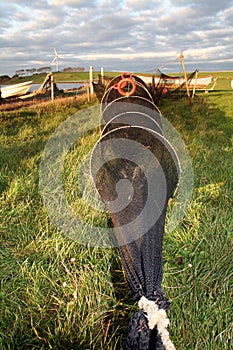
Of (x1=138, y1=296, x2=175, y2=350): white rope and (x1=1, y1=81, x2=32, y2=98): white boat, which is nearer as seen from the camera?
(x1=138, y1=296, x2=175, y2=350): white rope

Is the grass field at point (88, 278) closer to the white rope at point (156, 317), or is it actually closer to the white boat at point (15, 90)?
the white rope at point (156, 317)

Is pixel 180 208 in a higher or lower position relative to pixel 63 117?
lower

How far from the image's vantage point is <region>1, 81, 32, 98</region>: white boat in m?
11.1

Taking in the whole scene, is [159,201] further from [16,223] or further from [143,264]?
[16,223]

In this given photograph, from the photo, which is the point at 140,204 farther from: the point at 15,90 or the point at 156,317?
the point at 15,90

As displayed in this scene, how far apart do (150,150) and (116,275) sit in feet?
4.85

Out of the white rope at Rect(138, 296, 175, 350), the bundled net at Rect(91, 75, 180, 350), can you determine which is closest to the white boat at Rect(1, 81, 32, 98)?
the bundled net at Rect(91, 75, 180, 350)

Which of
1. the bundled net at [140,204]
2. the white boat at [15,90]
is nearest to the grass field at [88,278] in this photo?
the bundled net at [140,204]

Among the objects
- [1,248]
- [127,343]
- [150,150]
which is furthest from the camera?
[150,150]

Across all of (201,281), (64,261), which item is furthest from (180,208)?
(64,261)

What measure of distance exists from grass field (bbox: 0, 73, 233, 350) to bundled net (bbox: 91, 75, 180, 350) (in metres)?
0.27

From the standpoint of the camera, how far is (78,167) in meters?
3.75

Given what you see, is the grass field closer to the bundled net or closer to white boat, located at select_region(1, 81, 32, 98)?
the bundled net

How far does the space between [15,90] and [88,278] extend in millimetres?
10356
